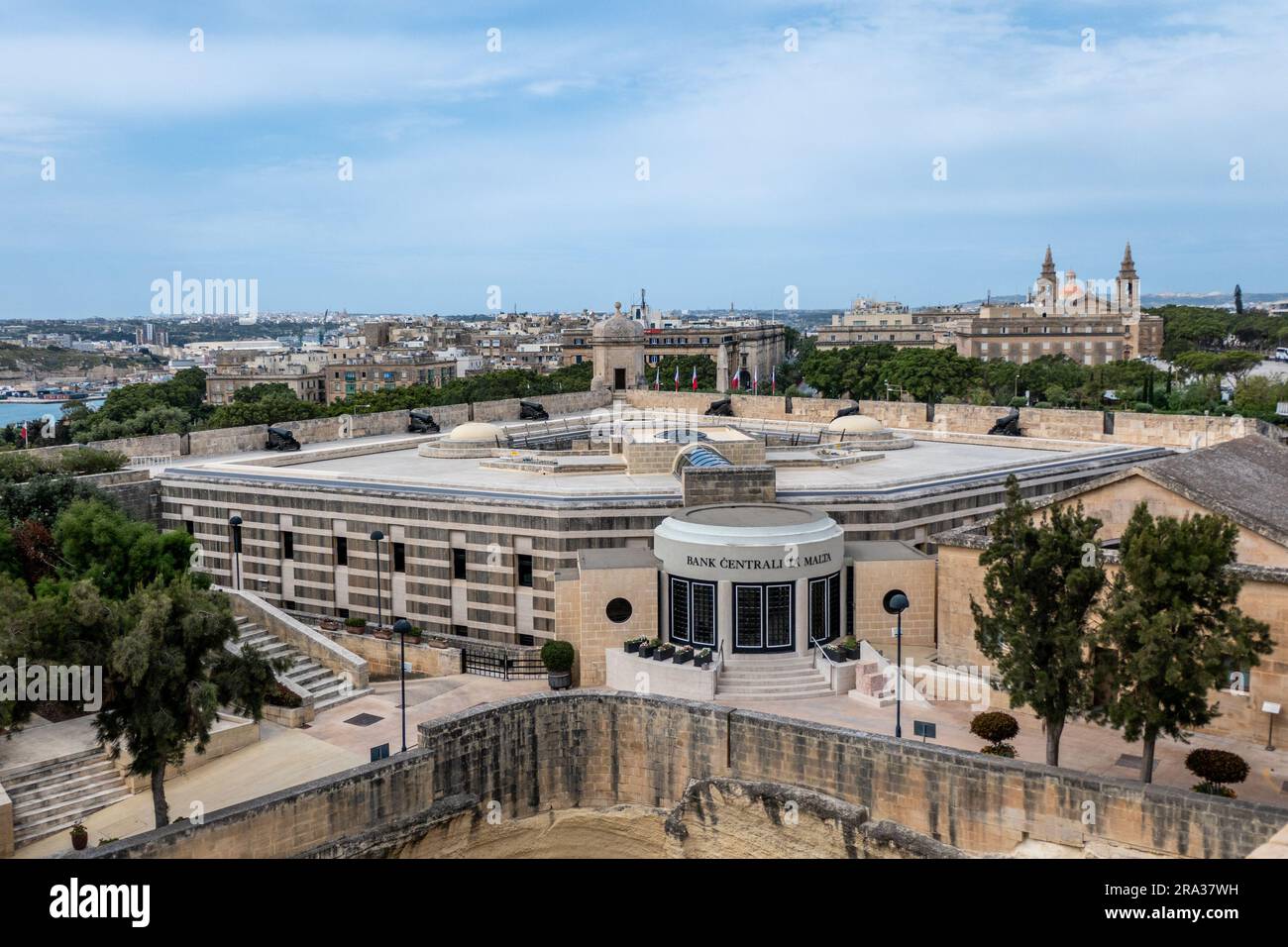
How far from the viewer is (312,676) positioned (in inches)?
1473

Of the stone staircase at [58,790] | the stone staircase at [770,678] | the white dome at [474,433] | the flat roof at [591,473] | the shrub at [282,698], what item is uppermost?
the white dome at [474,433]

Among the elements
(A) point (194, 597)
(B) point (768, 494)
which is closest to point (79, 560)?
(A) point (194, 597)

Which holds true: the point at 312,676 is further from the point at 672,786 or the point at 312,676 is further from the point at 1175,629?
the point at 1175,629

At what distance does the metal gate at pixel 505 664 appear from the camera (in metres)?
38.7

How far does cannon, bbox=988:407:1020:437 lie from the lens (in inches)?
2729

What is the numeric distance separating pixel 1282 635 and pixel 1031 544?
27.0ft

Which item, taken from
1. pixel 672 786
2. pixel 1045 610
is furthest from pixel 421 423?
→ pixel 1045 610

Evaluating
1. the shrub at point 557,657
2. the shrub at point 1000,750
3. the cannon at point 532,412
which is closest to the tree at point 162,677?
the shrub at point 557,657

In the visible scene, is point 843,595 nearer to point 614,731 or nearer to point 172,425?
point 614,731

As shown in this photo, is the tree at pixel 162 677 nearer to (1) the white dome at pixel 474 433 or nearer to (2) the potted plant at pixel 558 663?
(2) the potted plant at pixel 558 663

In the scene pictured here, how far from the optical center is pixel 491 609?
4184 centimetres

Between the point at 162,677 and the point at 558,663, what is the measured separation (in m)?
13.6

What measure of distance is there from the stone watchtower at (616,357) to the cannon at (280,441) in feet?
104

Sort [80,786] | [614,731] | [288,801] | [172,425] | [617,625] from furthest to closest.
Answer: [172,425] → [617,625] → [614,731] → [80,786] → [288,801]
